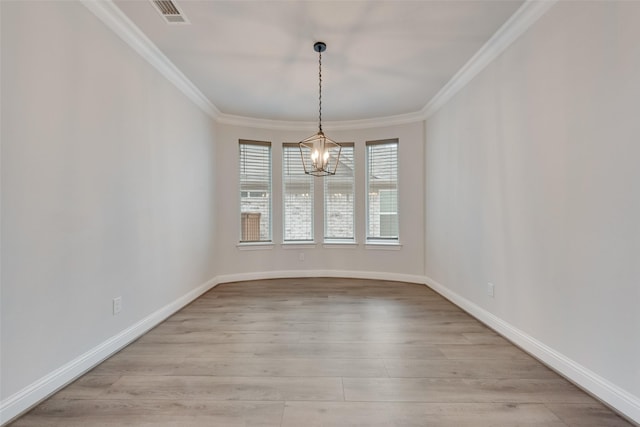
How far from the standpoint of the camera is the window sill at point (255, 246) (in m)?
4.92

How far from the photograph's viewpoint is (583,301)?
189 cm

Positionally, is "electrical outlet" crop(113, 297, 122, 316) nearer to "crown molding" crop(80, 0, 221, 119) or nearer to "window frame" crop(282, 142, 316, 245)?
Result: "crown molding" crop(80, 0, 221, 119)

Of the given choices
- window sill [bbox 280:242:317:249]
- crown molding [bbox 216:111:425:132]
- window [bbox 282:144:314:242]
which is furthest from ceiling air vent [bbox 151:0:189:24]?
window sill [bbox 280:242:317:249]

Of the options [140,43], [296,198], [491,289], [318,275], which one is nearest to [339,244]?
[318,275]

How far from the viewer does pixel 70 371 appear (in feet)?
6.50

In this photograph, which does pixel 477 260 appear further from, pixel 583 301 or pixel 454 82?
pixel 454 82

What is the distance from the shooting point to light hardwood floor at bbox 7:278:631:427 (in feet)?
5.38

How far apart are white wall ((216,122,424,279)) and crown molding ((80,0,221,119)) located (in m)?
1.20

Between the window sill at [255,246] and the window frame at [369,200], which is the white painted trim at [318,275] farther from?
the window frame at [369,200]

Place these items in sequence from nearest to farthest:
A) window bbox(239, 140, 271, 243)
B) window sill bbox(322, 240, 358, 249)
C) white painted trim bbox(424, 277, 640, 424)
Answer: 1. white painted trim bbox(424, 277, 640, 424)
2. window bbox(239, 140, 271, 243)
3. window sill bbox(322, 240, 358, 249)

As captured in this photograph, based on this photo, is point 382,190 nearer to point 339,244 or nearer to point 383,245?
point 383,245

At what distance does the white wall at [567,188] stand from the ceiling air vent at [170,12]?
277 centimetres

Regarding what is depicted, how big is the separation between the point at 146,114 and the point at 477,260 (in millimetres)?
3693

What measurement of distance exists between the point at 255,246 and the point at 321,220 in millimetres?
1216
